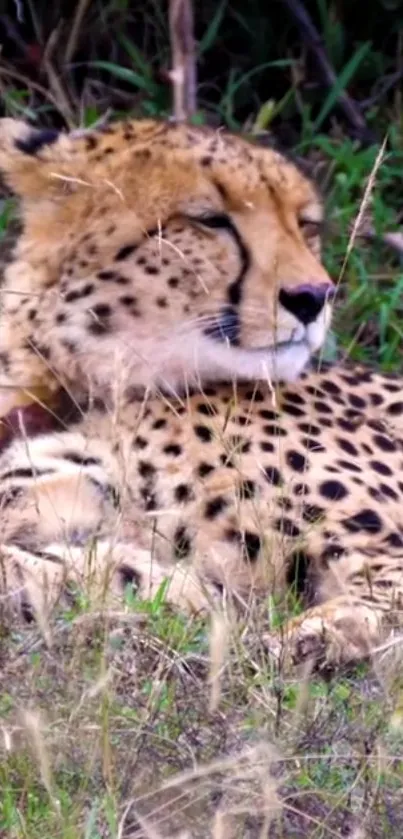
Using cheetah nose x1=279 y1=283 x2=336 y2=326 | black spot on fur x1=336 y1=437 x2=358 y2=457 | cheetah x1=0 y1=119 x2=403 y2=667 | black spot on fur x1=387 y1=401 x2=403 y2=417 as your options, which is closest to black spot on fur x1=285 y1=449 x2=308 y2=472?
cheetah x1=0 y1=119 x2=403 y2=667

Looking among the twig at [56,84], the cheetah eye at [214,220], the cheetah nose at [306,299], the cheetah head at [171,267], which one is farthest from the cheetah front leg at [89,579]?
the twig at [56,84]

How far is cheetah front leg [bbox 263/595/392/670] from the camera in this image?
9.40ft

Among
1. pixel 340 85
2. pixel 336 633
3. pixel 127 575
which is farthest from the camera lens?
pixel 340 85

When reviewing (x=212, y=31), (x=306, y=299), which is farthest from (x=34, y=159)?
(x=212, y=31)

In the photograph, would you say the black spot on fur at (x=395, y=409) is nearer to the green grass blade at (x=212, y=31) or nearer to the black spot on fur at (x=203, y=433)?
the black spot on fur at (x=203, y=433)

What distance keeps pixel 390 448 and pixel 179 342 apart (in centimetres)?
42

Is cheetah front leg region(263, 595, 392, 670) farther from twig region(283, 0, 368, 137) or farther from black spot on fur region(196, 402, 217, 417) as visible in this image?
twig region(283, 0, 368, 137)

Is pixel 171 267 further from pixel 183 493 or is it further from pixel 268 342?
pixel 183 493

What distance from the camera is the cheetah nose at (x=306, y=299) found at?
3.38 m

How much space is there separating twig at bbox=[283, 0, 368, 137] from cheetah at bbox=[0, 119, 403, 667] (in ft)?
5.47

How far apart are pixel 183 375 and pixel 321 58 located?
202 cm

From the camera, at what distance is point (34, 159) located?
3.66 meters

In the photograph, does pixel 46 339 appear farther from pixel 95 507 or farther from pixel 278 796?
pixel 278 796

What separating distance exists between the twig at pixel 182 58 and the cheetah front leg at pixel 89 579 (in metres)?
1.51
